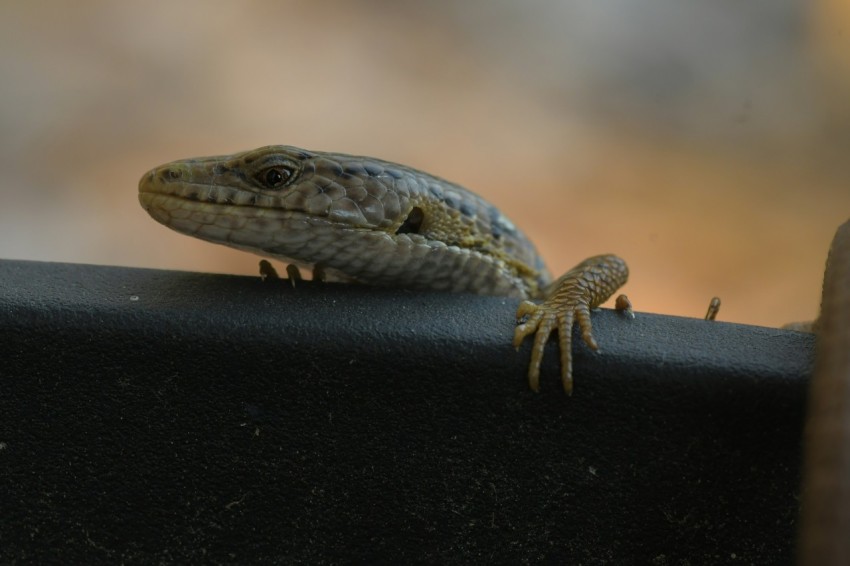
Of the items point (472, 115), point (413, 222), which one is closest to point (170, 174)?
point (413, 222)

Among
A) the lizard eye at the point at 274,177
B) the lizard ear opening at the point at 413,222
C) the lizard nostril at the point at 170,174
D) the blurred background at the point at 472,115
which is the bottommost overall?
the lizard nostril at the point at 170,174

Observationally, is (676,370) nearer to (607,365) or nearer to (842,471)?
(607,365)

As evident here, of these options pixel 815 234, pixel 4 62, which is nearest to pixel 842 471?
pixel 815 234

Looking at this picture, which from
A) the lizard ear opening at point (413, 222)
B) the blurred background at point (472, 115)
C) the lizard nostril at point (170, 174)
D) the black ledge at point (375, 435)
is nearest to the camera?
the black ledge at point (375, 435)

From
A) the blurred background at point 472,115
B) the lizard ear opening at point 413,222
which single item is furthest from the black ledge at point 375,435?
the blurred background at point 472,115

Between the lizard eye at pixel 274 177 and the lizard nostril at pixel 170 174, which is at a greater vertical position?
the lizard eye at pixel 274 177

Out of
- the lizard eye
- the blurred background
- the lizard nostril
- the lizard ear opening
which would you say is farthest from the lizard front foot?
the blurred background

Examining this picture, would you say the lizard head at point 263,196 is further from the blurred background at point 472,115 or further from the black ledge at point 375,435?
the blurred background at point 472,115

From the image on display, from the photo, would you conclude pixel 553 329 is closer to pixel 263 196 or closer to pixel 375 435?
pixel 375 435
